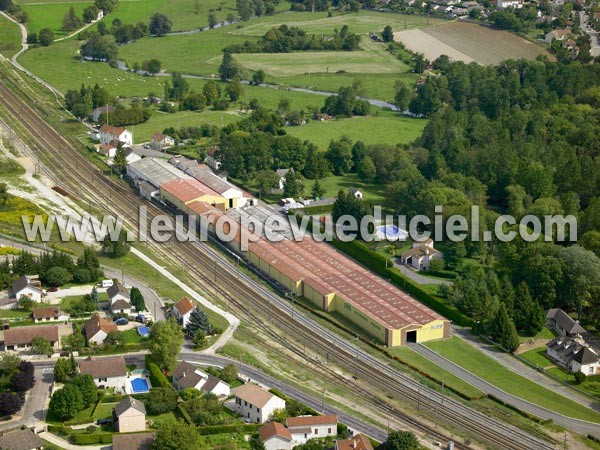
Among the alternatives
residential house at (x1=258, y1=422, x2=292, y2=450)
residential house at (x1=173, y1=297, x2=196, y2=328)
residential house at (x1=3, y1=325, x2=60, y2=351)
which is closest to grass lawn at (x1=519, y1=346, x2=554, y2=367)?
residential house at (x1=258, y1=422, x2=292, y2=450)

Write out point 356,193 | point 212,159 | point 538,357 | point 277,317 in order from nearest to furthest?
1. point 538,357
2. point 277,317
3. point 356,193
4. point 212,159

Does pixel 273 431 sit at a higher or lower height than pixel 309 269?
higher

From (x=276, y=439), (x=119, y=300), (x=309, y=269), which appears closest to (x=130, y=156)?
(x=309, y=269)

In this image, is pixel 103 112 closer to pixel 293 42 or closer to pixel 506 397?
pixel 293 42

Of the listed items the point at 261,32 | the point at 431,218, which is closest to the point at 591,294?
the point at 431,218

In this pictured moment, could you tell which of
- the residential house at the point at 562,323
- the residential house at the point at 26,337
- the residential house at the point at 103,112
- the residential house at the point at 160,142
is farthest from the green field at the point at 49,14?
the residential house at the point at 562,323

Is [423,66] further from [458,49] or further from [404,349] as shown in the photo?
[404,349]

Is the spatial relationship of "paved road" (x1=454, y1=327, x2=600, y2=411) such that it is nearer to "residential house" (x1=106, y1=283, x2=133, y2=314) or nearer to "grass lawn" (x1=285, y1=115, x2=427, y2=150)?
"residential house" (x1=106, y1=283, x2=133, y2=314)
